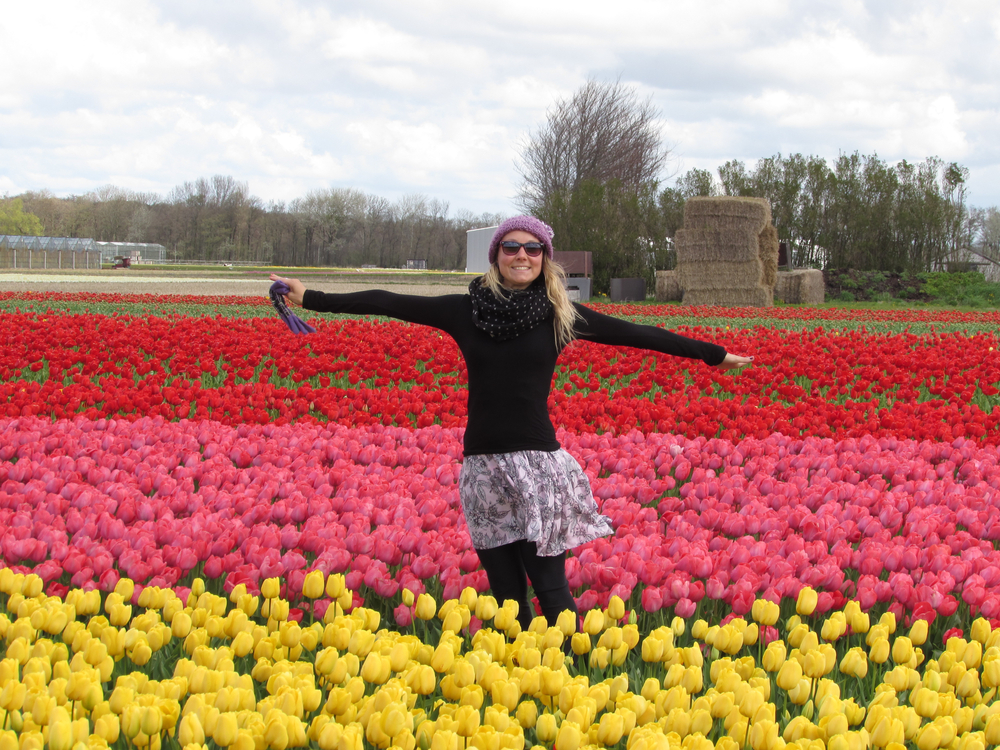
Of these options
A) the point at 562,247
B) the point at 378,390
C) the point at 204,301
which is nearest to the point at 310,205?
the point at 562,247

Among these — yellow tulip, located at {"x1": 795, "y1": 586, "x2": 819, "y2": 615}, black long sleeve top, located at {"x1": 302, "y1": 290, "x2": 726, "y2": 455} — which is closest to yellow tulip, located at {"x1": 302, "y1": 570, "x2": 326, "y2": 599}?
black long sleeve top, located at {"x1": 302, "y1": 290, "x2": 726, "y2": 455}

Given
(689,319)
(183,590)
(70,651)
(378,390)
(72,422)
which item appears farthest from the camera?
(689,319)

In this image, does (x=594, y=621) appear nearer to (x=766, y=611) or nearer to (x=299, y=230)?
(x=766, y=611)

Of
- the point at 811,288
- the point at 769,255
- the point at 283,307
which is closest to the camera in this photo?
the point at 283,307

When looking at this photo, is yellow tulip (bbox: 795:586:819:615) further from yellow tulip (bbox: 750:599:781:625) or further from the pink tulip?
the pink tulip

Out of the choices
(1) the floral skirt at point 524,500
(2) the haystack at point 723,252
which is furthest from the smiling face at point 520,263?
(2) the haystack at point 723,252

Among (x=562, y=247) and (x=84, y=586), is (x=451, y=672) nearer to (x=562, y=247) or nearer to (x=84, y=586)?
(x=84, y=586)

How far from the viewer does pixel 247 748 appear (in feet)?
5.78

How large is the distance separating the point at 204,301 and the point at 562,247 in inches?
502

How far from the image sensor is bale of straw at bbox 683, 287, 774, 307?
21531 mm

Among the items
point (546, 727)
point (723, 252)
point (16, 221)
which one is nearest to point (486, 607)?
point (546, 727)

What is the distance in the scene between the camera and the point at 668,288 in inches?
940

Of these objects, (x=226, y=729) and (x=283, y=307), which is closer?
(x=226, y=729)

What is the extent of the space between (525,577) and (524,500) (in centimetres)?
37
